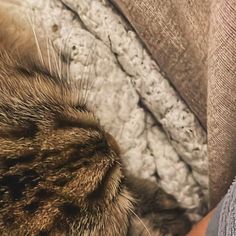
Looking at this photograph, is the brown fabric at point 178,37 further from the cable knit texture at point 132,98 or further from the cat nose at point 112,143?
the cat nose at point 112,143

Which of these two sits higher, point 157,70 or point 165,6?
point 165,6

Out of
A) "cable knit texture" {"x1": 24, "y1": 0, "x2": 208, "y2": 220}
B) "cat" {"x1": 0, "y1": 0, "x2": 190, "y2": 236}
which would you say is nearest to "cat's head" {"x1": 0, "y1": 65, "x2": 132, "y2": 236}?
"cat" {"x1": 0, "y1": 0, "x2": 190, "y2": 236}

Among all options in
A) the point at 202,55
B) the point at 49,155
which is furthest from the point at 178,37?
the point at 49,155

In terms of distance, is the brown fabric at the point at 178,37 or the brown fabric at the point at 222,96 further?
the brown fabric at the point at 178,37

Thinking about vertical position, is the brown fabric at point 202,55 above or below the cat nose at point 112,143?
above

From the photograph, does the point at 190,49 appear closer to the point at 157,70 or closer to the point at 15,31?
the point at 157,70

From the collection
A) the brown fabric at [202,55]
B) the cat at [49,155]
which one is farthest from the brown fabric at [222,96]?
the cat at [49,155]

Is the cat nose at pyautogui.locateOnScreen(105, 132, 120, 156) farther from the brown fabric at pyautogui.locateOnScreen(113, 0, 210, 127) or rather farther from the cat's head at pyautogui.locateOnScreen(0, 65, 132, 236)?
the brown fabric at pyautogui.locateOnScreen(113, 0, 210, 127)

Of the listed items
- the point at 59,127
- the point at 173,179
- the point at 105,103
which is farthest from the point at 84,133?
the point at 173,179
